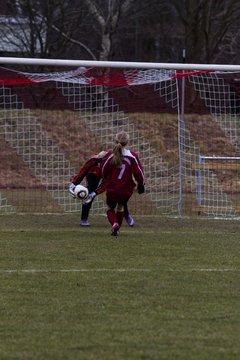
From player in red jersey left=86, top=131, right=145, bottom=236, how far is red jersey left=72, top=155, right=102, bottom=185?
2.86ft

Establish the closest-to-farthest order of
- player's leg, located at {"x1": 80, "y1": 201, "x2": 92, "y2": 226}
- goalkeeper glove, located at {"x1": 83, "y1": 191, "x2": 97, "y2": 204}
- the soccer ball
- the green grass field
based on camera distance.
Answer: the green grass field, the soccer ball, goalkeeper glove, located at {"x1": 83, "y1": 191, "x2": 97, "y2": 204}, player's leg, located at {"x1": 80, "y1": 201, "x2": 92, "y2": 226}

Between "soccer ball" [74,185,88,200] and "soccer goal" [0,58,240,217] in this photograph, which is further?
"soccer goal" [0,58,240,217]

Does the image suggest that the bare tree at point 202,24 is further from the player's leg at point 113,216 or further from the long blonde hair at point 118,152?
the player's leg at point 113,216

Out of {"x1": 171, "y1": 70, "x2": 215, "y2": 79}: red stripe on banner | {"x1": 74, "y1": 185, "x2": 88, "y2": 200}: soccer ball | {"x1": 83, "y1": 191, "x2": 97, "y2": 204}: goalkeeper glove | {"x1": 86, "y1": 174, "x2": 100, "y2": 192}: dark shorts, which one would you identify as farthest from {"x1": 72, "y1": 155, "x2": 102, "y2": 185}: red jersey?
{"x1": 171, "y1": 70, "x2": 215, "y2": 79}: red stripe on banner

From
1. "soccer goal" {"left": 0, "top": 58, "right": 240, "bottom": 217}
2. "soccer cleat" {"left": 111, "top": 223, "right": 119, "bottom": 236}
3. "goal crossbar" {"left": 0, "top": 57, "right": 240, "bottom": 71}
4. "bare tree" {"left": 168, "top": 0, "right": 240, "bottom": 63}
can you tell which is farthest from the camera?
"bare tree" {"left": 168, "top": 0, "right": 240, "bottom": 63}

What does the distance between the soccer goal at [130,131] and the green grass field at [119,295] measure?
3.90 m

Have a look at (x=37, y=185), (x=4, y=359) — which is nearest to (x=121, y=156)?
(x=4, y=359)

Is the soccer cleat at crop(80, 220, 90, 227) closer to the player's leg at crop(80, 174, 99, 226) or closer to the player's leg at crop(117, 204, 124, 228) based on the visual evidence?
the player's leg at crop(80, 174, 99, 226)

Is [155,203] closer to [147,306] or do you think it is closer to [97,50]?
[147,306]

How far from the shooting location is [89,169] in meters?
14.2

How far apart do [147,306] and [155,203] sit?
1129cm

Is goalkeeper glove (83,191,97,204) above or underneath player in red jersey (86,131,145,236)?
underneath

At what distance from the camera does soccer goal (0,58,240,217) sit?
17203 millimetres

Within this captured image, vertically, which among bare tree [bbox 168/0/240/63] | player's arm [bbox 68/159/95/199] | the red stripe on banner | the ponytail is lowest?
player's arm [bbox 68/159/95/199]
